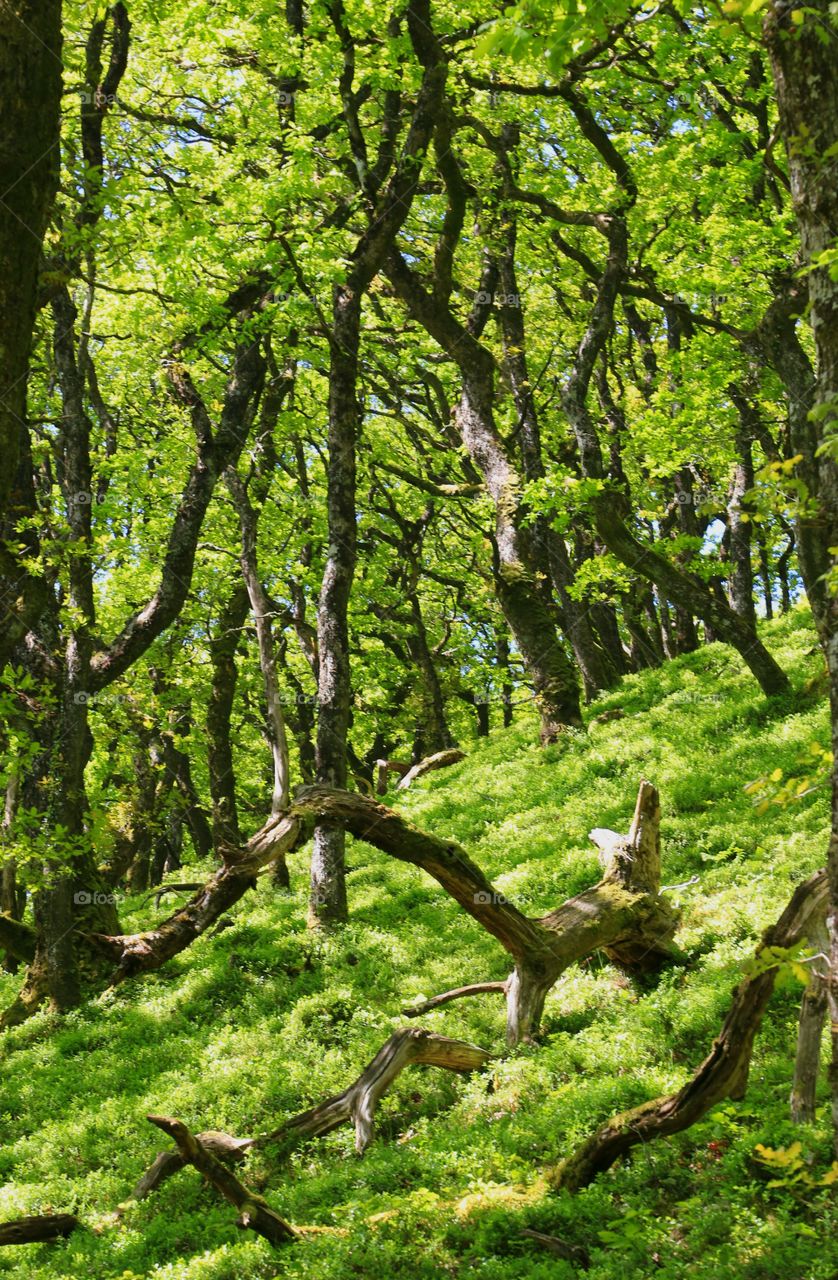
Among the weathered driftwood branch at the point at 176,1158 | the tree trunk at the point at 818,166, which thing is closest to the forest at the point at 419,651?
the tree trunk at the point at 818,166

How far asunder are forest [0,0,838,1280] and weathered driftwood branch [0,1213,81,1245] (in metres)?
0.05

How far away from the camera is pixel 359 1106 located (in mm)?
9008

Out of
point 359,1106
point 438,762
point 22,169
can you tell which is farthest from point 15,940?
point 22,169

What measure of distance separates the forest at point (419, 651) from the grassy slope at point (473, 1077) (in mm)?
55

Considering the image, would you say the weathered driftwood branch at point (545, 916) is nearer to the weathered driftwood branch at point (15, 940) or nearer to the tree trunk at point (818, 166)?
the tree trunk at point (818, 166)

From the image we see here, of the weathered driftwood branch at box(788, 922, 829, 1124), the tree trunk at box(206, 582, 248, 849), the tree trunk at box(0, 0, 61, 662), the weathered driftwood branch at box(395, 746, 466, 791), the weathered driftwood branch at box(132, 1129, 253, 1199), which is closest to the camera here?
the tree trunk at box(0, 0, 61, 662)

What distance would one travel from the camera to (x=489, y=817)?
1780cm

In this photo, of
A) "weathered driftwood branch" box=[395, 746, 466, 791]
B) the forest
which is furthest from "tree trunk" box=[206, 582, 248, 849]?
"weathered driftwood branch" box=[395, 746, 466, 791]

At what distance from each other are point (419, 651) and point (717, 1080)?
21.8 m

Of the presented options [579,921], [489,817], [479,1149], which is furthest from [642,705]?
[479,1149]

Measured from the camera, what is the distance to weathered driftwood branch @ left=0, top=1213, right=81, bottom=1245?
8758 millimetres

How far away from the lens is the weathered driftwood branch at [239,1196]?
752cm

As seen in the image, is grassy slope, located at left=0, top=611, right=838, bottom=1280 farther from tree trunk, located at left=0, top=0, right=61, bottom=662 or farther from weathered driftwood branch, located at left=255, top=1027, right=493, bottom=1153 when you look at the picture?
tree trunk, located at left=0, top=0, right=61, bottom=662

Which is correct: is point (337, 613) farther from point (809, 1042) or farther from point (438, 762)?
point (438, 762)
